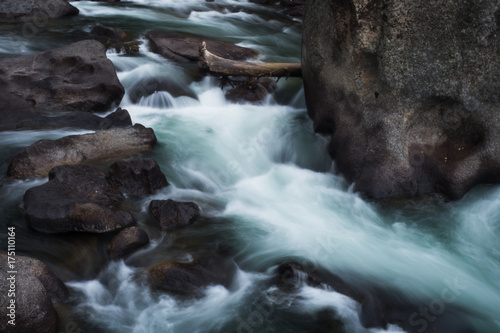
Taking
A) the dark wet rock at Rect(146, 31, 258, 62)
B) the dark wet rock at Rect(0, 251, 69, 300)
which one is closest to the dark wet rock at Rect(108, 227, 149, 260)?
the dark wet rock at Rect(0, 251, 69, 300)

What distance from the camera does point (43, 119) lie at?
8.23m

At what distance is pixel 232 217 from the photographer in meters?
6.57

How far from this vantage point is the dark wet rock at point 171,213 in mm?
6078

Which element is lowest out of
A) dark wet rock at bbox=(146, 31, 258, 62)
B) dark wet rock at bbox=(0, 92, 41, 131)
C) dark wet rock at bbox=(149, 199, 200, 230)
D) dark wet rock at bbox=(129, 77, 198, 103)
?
dark wet rock at bbox=(0, 92, 41, 131)

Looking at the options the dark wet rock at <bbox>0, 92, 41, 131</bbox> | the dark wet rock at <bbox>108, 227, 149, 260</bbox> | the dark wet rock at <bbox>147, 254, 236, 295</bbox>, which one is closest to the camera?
the dark wet rock at <bbox>147, 254, 236, 295</bbox>

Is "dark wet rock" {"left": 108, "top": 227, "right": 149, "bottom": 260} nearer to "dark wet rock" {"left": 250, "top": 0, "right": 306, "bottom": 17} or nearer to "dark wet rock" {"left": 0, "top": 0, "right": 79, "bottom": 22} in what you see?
"dark wet rock" {"left": 0, "top": 0, "right": 79, "bottom": 22}

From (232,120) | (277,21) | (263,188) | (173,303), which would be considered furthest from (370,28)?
(277,21)

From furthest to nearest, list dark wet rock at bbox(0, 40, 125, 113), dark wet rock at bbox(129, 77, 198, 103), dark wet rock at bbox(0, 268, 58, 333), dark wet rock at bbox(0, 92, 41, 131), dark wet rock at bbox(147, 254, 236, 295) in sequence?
dark wet rock at bbox(129, 77, 198, 103)
dark wet rock at bbox(0, 40, 125, 113)
dark wet rock at bbox(0, 92, 41, 131)
dark wet rock at bbox(147, 254, 236, 295)
dark wet rock at bbox(0, 268, 58, 333)

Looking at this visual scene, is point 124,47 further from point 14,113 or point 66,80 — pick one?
point 14,113

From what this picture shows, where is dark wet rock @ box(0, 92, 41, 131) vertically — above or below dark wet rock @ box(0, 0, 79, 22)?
below

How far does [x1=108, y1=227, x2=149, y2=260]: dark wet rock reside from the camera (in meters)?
5.47

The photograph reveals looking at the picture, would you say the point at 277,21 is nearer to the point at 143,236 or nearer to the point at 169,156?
the point at 169,156

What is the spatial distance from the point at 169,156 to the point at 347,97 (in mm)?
2758

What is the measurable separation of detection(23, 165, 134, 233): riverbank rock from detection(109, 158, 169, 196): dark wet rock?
0.34 metres
